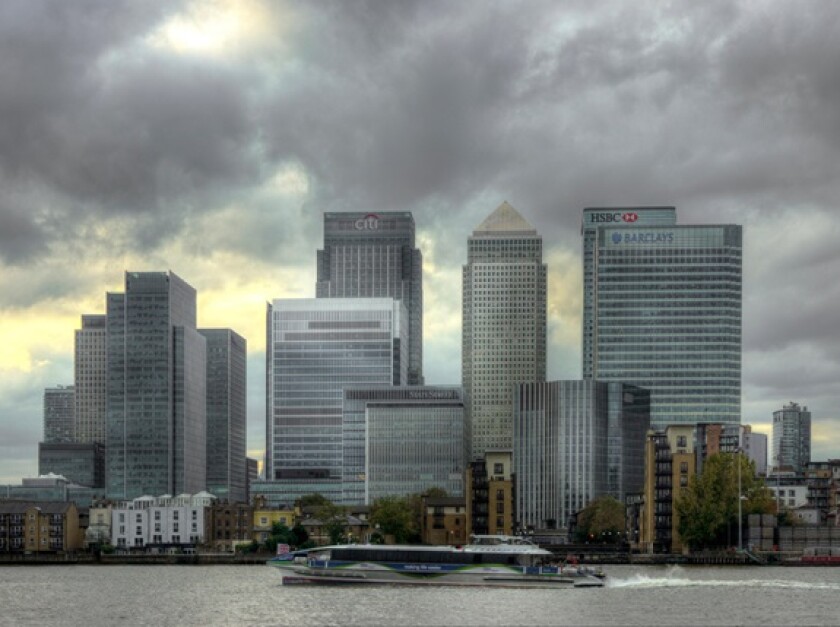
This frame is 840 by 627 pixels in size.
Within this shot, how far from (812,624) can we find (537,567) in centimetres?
4696

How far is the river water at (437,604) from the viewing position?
13288 cm

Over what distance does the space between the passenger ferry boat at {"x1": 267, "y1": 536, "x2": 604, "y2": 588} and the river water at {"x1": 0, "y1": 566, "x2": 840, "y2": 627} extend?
2085mm

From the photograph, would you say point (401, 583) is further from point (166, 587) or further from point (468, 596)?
point (166, 587)

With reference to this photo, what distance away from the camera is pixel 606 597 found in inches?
6196

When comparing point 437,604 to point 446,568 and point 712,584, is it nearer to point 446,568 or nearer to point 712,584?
point 446,568

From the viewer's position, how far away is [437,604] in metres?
146

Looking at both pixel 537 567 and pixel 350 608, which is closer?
pixel 350 608

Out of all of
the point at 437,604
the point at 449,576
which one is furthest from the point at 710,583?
the point at 437,604

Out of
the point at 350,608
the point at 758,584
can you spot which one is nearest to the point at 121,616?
the point at 350,608

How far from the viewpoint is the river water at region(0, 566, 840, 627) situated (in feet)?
436

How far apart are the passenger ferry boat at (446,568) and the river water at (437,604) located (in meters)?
2.09

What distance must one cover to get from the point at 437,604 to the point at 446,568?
82.1 feet

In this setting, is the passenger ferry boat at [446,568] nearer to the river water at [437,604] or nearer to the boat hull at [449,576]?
the boat hull at [449,576]

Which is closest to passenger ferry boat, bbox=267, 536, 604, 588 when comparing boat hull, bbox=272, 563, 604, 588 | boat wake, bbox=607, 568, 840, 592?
boat hull, bbox=272, 563, 604, 588
